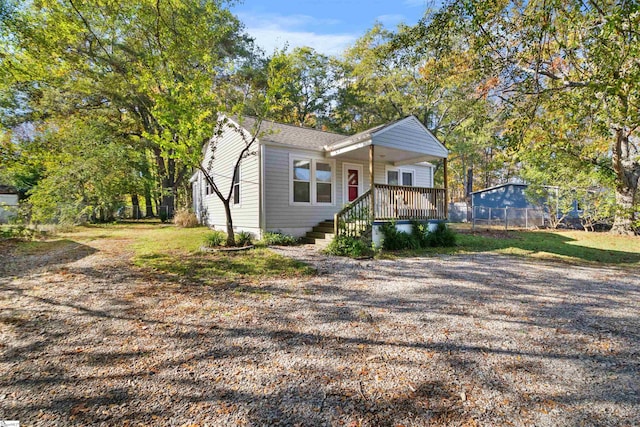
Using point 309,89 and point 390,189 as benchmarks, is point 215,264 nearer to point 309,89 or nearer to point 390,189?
point 390,189

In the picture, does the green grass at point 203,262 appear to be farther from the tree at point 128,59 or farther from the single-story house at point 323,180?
the tree at point 128,59

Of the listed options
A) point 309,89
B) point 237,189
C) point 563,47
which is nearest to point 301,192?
point 237,189

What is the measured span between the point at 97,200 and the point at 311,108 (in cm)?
1654

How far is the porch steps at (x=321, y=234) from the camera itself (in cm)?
878

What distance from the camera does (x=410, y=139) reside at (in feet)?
31.6

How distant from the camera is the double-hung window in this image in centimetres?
994

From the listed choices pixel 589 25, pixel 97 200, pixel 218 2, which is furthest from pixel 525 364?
pixel 97 200

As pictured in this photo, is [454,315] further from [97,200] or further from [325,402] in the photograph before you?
[97,200]

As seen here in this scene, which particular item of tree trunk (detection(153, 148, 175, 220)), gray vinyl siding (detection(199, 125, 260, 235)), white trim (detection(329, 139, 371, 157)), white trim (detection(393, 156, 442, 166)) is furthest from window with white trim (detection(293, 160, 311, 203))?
tree trunk (detection(153, 148, 175, 220))

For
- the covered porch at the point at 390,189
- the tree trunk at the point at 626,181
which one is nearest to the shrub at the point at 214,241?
A: the covered porch at the point at 390,189

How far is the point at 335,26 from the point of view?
28.5 ft

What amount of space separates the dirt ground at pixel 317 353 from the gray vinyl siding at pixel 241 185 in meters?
4.93

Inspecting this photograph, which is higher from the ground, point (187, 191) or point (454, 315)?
Answer: point (187, 191)

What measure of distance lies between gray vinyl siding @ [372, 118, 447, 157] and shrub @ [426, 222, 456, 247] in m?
2.65
